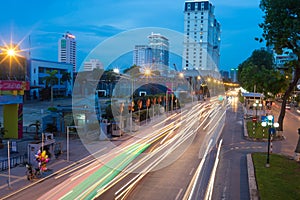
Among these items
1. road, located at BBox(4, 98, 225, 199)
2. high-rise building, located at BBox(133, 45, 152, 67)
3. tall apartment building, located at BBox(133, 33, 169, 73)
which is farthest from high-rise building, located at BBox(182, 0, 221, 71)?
road, located at BBox(4, 98, 225, 199)

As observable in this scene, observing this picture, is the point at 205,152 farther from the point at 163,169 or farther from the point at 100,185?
the point at 100,185

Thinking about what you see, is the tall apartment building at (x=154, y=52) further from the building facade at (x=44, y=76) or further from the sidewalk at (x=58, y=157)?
the building facade at (x=44, y=76)

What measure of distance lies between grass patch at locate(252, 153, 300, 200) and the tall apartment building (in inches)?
966

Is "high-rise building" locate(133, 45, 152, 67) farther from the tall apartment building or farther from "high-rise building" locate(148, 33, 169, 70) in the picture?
"high-rise building" locate(148, 33, 169, 70)

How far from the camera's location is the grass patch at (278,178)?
14.7 m

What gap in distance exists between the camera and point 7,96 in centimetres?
2756

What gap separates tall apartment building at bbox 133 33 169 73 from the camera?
2005 inches

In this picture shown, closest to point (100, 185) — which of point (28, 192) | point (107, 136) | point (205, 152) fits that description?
point (28, 192)

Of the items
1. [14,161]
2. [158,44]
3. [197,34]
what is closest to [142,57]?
[158,44]

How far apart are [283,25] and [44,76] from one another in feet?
263

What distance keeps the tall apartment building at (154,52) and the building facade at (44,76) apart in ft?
91.6

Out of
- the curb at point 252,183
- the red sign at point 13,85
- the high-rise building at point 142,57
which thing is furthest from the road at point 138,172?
the high-rise building at point 142,57

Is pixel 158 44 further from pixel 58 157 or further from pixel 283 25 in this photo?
pixel 58 157

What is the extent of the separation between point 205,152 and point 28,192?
47.2 feet
